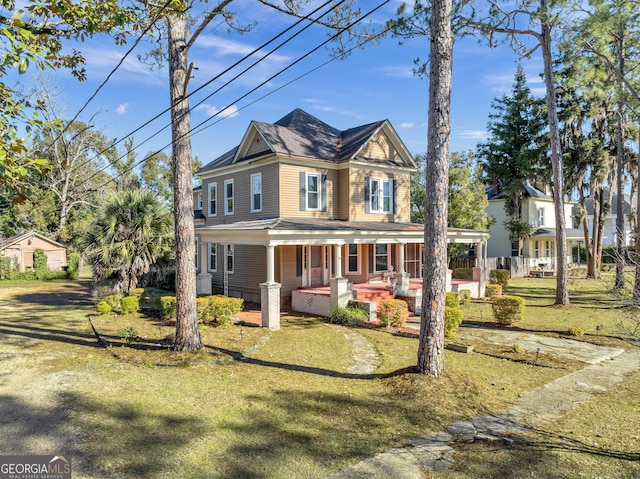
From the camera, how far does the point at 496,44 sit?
16031mm

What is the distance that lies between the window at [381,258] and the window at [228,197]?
7.61m

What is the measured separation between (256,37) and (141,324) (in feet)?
31.9

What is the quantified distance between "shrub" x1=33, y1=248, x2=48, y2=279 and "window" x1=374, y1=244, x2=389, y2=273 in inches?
999

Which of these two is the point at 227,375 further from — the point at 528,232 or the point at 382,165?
the point at 528,232

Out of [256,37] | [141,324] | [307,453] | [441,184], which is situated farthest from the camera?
[141,324]

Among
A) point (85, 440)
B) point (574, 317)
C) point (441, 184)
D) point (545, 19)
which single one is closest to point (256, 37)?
point (441, 184)

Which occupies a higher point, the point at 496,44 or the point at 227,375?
the point at 496,44

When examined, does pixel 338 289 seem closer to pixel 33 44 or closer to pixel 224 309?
pixel 224 309

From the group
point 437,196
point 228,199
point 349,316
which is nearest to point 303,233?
point 349,316

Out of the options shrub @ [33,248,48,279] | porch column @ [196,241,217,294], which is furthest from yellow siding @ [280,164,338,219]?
shrub @ [33,248,48,279]

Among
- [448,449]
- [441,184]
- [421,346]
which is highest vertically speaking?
[441,184]

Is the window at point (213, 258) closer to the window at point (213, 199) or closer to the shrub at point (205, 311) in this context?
the window at point (213, 199)

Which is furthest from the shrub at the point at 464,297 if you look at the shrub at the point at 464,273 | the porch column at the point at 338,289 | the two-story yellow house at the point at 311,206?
the shrub at the point at 464,273
